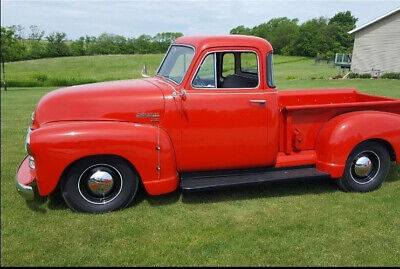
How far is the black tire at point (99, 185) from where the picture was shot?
13.0 ft

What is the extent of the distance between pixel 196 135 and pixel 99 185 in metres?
1.22

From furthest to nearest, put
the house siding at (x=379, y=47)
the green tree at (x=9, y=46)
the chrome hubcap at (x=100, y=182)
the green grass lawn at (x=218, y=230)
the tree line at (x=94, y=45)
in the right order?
1. the tree line at (x=94, y=45)
2. the house siding at (x=379, y=47)
3. the green tree at (x=9, y=46)
4. the chrome hubcap at (x=100, y=182)
5. the green grass lawn at (x=218, y=230)

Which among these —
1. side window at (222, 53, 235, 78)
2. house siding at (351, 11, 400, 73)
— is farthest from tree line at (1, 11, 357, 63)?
side window at (222, 53, 235, 78)

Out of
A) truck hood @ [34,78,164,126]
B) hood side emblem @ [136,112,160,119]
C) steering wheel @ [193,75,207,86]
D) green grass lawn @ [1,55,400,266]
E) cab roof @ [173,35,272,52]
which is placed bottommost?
green grass lawn @ [1,55,400,266]

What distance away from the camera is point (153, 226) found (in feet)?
12.7

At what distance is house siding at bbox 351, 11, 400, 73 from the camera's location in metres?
27.2

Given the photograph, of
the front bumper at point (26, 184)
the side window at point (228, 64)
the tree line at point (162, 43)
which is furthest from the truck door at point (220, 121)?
the tree line at point (162, 43)

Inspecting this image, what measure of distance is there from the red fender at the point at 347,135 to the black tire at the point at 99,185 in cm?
241

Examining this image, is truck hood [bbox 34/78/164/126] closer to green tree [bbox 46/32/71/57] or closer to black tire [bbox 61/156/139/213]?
black tire [bbox 61/156/139/213]

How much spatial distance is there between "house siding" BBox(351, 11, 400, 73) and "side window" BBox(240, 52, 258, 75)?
2638cm

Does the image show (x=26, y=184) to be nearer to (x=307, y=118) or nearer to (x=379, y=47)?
(x=307, y=118)

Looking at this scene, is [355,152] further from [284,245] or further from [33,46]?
[33,46]

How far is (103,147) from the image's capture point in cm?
384

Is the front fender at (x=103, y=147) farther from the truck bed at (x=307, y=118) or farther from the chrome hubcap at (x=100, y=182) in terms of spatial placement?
the truck bed at (x=307, y=118)
